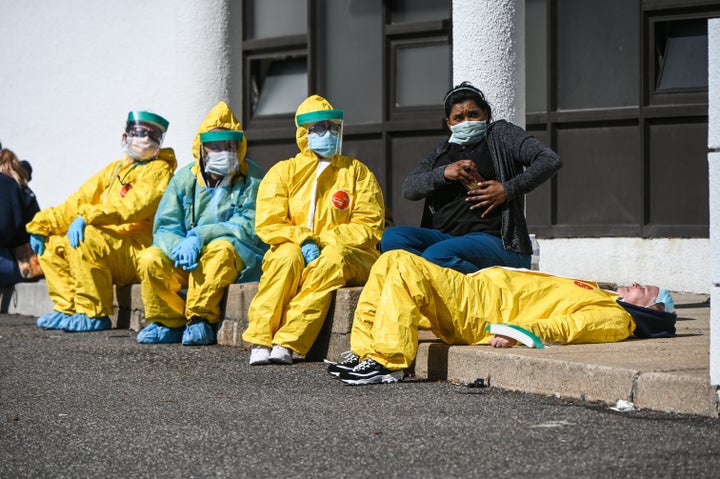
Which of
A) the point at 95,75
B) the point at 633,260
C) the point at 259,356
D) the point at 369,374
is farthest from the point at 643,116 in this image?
the point at 95,75

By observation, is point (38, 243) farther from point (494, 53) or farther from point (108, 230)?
point (494, 53)

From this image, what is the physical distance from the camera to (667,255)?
10.2 meters

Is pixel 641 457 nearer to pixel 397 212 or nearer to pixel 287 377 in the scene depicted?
pixel 287 377

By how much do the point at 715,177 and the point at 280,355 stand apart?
303 centimetres

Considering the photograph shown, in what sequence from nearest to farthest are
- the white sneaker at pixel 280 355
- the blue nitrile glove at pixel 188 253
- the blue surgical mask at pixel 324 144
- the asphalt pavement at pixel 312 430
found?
the asphalt pavement at pixel 312 430 < the white sneaker at pixel 280 355 < the blue surgical mask at pixel 324 144 < the blue nitrile glove at pixel 188 253

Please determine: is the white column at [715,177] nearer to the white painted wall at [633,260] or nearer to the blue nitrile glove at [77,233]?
the white painted wall at [633,260]

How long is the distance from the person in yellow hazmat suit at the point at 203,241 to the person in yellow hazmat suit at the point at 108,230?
2.08ft

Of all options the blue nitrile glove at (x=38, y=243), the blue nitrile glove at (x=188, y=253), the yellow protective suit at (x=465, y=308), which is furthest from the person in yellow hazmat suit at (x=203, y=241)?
the yellow protective suit at (x=465, y=308)

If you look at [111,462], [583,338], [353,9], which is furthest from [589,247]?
[111,462]

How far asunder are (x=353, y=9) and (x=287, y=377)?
18.4 feet

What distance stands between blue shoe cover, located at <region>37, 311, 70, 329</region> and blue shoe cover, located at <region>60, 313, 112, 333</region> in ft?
0.28

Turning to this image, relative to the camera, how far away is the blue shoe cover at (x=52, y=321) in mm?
10297

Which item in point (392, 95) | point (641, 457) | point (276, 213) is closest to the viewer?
point (641, 457)

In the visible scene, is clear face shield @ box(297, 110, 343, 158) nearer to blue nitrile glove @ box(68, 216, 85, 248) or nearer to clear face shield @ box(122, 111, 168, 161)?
clear face shield @ box(122, 111, 168, 161)
